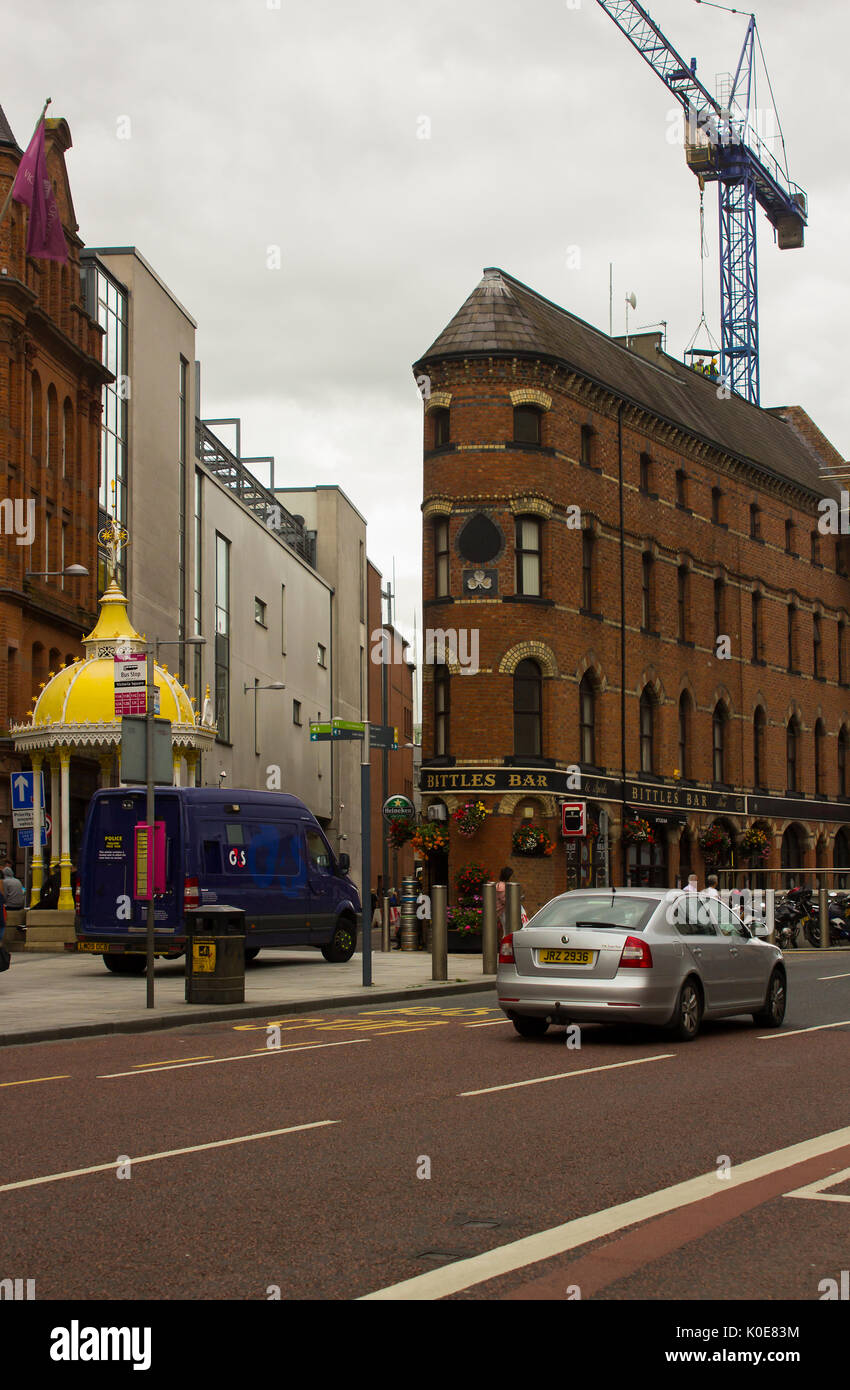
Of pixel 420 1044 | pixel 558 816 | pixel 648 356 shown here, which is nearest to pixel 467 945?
pixel 558 816

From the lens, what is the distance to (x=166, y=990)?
69.2 ft

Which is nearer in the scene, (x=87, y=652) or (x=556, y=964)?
(x=556, y=964)

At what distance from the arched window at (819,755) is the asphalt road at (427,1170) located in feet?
142

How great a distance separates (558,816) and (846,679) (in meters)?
22.8

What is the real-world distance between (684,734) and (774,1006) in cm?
3306

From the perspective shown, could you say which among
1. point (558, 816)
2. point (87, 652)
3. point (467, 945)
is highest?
point (87, 652)

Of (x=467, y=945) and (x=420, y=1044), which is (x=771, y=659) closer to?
(x=467, y=945)

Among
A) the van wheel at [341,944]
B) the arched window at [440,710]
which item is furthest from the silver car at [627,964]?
the arched window at [440,710]

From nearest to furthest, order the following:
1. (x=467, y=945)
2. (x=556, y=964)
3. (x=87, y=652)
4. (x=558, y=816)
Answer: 1. (x=556, y=964)
2. (x=87, y=652)
3. (x=467, y=945)
4. (x=558, y=816)

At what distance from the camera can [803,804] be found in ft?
179

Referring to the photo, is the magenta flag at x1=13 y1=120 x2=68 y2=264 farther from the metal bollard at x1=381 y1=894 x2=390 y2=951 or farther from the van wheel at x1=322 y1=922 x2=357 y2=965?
the metal bollard at x1=381 y1=894 x2=390 y2=951

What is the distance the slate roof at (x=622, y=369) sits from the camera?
138ft

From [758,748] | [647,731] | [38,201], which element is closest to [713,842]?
[647,731]

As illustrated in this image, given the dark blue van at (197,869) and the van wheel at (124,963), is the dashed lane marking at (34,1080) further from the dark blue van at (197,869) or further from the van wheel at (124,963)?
the van wheel at (124,963)
